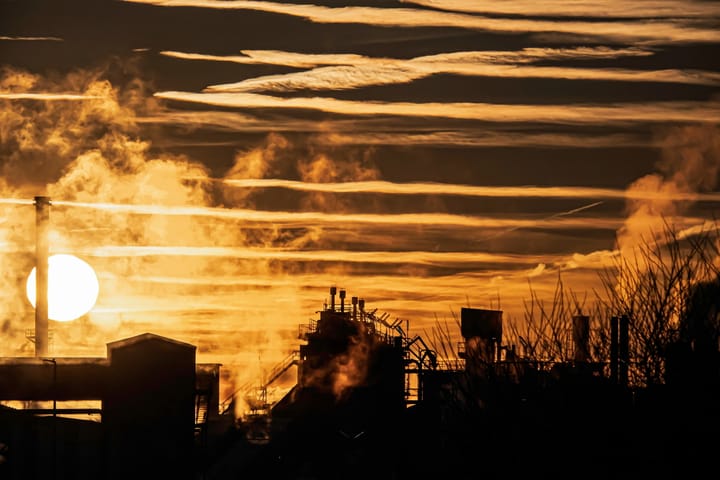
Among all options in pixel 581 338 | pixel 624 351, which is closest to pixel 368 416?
pixel 624 351

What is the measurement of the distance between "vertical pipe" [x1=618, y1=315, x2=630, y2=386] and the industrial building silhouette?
51 millimetres

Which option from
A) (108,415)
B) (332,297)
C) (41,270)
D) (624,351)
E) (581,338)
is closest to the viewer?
(581,338)

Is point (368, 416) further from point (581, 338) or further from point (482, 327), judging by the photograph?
point (581, 338)

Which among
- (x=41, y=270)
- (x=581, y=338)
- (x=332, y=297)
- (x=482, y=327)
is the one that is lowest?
(x=581, y=338)

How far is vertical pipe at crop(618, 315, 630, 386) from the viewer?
23938 mm

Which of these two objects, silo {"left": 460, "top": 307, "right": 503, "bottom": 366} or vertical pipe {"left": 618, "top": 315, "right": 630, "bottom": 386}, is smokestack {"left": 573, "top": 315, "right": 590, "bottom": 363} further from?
silo {"left": 460, "top": 307, "right": 503, "bottom": 366}

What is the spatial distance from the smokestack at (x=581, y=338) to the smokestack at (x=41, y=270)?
26.2 m

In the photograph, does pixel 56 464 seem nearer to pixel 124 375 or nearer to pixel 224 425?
pixel 124 375

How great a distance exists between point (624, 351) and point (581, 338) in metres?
4.09

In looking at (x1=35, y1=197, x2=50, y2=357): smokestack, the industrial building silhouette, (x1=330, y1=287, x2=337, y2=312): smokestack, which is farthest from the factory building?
(x1=330, y1=287, x2=337, y2=312): smokestack

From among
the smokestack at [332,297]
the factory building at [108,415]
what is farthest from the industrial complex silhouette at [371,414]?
the smokestack at [332,297]

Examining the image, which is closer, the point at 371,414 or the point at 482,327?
the point at 482,327

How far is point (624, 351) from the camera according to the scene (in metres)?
28.5

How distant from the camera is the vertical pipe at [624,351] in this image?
23.9m
